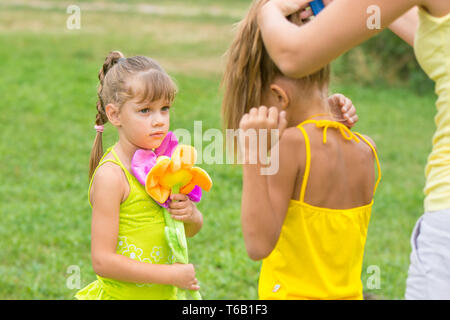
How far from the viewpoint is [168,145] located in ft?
8.54

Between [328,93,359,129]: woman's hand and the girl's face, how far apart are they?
62 cm

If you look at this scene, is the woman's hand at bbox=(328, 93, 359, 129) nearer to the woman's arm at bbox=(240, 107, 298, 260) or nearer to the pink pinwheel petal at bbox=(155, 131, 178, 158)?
the woman's arm at bbox=(240, 107, 298, 260)

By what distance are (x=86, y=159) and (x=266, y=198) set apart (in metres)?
5.67

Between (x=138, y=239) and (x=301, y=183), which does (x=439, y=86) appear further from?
(x=138, y=239)

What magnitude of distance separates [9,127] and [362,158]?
22.7ft

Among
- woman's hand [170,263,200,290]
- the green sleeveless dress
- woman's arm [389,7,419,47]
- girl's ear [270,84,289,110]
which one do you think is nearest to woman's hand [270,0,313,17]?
girl's ear [270,84,289,110]

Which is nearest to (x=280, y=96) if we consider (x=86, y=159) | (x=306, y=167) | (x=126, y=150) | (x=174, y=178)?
(x=306, y=167)

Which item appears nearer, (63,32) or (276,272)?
(276,272)

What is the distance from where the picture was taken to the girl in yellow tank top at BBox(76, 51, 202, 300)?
236 cm

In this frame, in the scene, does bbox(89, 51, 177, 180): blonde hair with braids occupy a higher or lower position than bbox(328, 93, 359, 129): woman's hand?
higher

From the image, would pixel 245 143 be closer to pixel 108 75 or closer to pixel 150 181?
pixel 150 181

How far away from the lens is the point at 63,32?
A: 1572 centimetres

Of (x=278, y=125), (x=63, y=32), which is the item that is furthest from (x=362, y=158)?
(x=63, y=32)

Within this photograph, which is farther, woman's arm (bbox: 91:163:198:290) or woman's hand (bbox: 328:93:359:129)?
woman's hand (bbox: 328:93:359:129)
